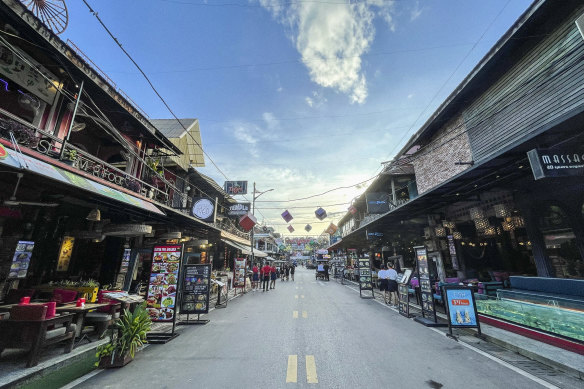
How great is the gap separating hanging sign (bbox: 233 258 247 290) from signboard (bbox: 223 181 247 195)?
13.2 meters

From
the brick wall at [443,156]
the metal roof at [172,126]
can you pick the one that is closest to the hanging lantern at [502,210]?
the brick wall at [443,156]

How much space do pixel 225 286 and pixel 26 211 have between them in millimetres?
8618

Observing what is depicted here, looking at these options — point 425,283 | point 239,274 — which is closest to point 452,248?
point 425,283

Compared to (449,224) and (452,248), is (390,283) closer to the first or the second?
(452,248)

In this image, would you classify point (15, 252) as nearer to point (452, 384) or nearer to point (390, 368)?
point (390, 368)

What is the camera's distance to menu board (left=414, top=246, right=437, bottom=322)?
27.7 ft

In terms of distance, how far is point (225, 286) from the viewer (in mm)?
12898

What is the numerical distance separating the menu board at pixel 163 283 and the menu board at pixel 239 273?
9.40m

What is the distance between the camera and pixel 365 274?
49.9ft

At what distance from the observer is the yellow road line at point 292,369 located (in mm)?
4195

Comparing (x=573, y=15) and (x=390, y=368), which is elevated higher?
(x=573, y=15)

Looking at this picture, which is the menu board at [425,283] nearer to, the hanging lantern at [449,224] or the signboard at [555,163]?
the signboard at [555,163]

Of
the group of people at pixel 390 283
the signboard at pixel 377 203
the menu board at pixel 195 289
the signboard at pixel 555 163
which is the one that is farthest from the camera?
the signboard at pixel 377 203

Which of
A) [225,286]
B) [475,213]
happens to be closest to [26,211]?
[225,286]
